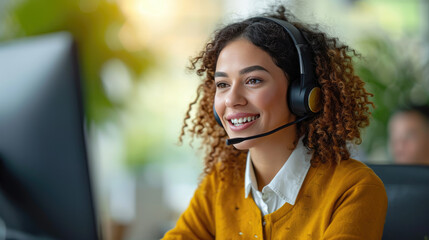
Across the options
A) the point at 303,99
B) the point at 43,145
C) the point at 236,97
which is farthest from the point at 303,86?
the point at 43,145

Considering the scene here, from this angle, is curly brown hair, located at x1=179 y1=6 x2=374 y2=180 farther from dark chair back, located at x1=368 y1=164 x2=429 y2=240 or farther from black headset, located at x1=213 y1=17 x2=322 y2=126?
dark chair back, located at x1=368 y1=164 x2=429 y2=240

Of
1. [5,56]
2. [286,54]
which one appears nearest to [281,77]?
[286,54]

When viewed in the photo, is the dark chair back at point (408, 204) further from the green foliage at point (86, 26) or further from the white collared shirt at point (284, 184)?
the green foliage at point (86, 26)

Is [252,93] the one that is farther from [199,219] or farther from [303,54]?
[199,219]

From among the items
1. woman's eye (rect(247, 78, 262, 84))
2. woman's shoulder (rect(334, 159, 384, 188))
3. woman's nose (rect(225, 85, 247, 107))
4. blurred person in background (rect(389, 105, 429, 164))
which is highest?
woman's eye (rect(247, 78, 262, 84))

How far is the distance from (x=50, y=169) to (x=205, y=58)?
40 cm

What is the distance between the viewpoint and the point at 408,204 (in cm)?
98

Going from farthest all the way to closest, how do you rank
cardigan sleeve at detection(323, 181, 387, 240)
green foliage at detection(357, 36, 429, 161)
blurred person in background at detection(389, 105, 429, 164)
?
green foliage at detection(357, 36, 429, 161) < blurred person in background at detection(389, 105, 429, 164) < cardigan sleeve at detection(323, 181, 387, 240)

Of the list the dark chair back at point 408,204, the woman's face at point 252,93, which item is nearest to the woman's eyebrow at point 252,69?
the woman's face at point 252,93

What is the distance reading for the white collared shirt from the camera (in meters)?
0.91

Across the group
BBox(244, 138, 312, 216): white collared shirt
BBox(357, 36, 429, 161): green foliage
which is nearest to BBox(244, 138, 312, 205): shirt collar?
BBox(244, 138, 312, 216): white collared shirt

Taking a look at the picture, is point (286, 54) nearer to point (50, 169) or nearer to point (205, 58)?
point (205, 58)

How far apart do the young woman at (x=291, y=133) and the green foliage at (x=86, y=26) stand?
1.60 meters

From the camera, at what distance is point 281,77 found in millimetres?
897
